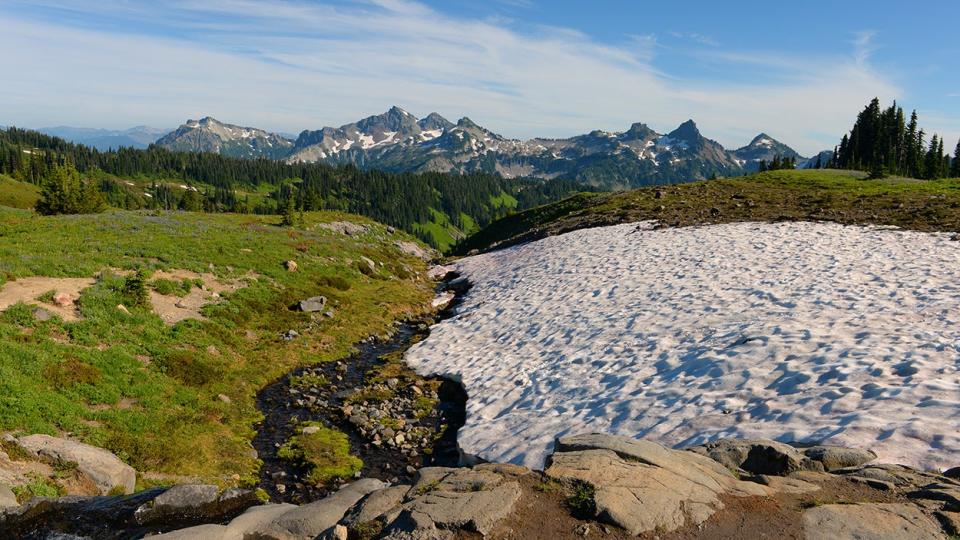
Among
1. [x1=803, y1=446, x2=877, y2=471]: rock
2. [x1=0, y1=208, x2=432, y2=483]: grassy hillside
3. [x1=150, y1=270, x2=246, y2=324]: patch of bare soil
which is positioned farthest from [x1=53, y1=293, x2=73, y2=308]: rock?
[x1=803, y1=446, x2=877, y2=471]: rock

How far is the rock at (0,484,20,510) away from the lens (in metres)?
10.3

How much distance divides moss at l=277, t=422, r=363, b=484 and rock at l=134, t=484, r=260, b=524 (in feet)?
15.3

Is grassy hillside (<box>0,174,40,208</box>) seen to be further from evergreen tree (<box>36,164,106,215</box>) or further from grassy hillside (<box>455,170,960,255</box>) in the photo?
grassy hillside (<box>455,170,960,255</box>)

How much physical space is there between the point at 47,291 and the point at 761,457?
30.5 m

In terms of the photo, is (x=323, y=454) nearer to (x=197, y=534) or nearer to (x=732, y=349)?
(x=197, y=534)

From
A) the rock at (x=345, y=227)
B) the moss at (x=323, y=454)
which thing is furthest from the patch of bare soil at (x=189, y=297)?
the rock at (x=345, y=227)

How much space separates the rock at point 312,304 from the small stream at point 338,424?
6034 millimetres

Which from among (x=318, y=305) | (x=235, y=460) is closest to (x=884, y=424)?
(x=235, y=460)

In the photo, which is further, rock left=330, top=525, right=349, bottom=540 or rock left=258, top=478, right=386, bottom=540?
rock left=258, top=478, right=386, bottom=540

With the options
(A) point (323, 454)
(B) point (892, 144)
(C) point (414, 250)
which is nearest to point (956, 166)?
(B) point (892, 144)

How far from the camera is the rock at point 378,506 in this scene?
8.39 m

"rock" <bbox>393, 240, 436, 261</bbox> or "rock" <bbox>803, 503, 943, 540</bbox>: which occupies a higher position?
"rock" <bbox>803, 503, 943, 540</bbox>

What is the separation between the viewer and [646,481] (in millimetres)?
8945

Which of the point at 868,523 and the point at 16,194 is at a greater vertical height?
the point at 868,523
